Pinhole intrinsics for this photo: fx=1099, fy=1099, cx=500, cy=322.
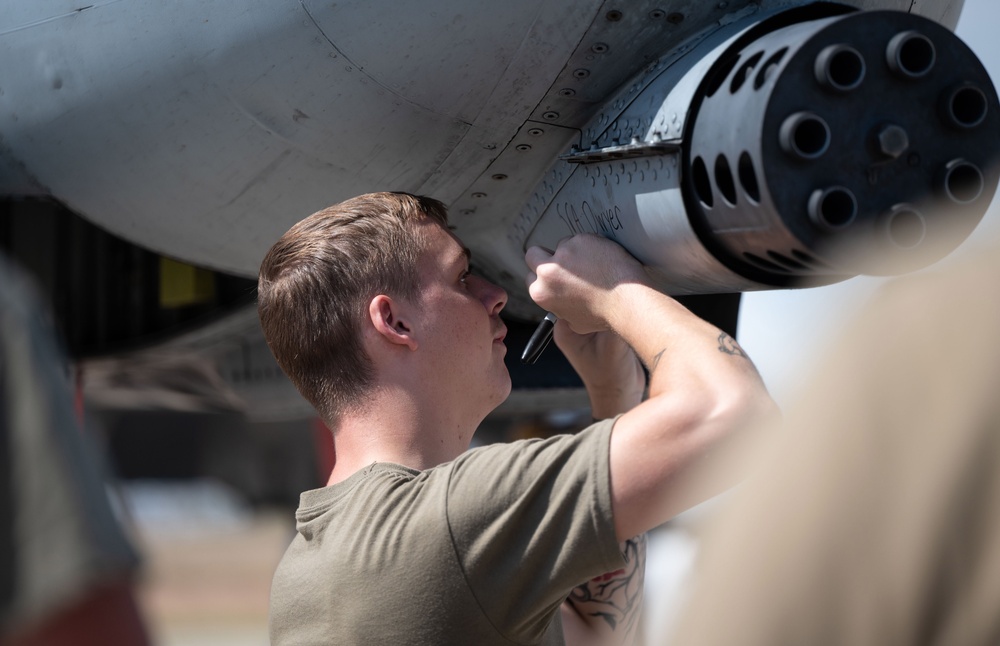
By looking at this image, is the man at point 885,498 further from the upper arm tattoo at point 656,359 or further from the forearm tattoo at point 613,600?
the forearm tattoo at point 613,600

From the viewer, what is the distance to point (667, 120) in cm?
178

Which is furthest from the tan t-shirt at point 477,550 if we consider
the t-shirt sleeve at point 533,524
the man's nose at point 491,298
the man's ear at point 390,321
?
the man's nose at point 491,298

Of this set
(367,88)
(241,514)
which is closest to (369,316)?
(367,88)

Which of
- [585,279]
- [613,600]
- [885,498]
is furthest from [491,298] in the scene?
[885,498]

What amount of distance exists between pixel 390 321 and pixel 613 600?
0.76 metres

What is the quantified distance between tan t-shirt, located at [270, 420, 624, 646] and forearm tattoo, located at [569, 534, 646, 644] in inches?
21.1

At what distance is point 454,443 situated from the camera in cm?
195

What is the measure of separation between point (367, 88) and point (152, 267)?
2104mm

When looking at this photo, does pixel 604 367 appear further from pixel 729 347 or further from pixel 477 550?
pixel 477 550

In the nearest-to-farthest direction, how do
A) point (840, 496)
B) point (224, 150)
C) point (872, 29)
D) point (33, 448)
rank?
point (840, 496)
point (33, 448)
point (872, 29)
point (224, 150)

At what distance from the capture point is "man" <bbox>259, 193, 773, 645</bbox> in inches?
58.9

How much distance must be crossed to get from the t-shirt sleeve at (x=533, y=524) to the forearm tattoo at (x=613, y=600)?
0.62 m

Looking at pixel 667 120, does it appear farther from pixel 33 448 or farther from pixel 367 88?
pixel 33 448

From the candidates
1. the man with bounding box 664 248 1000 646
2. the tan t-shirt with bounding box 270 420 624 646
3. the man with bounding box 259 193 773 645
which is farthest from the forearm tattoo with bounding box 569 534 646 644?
the man with bounding box 664 248 1000 646
